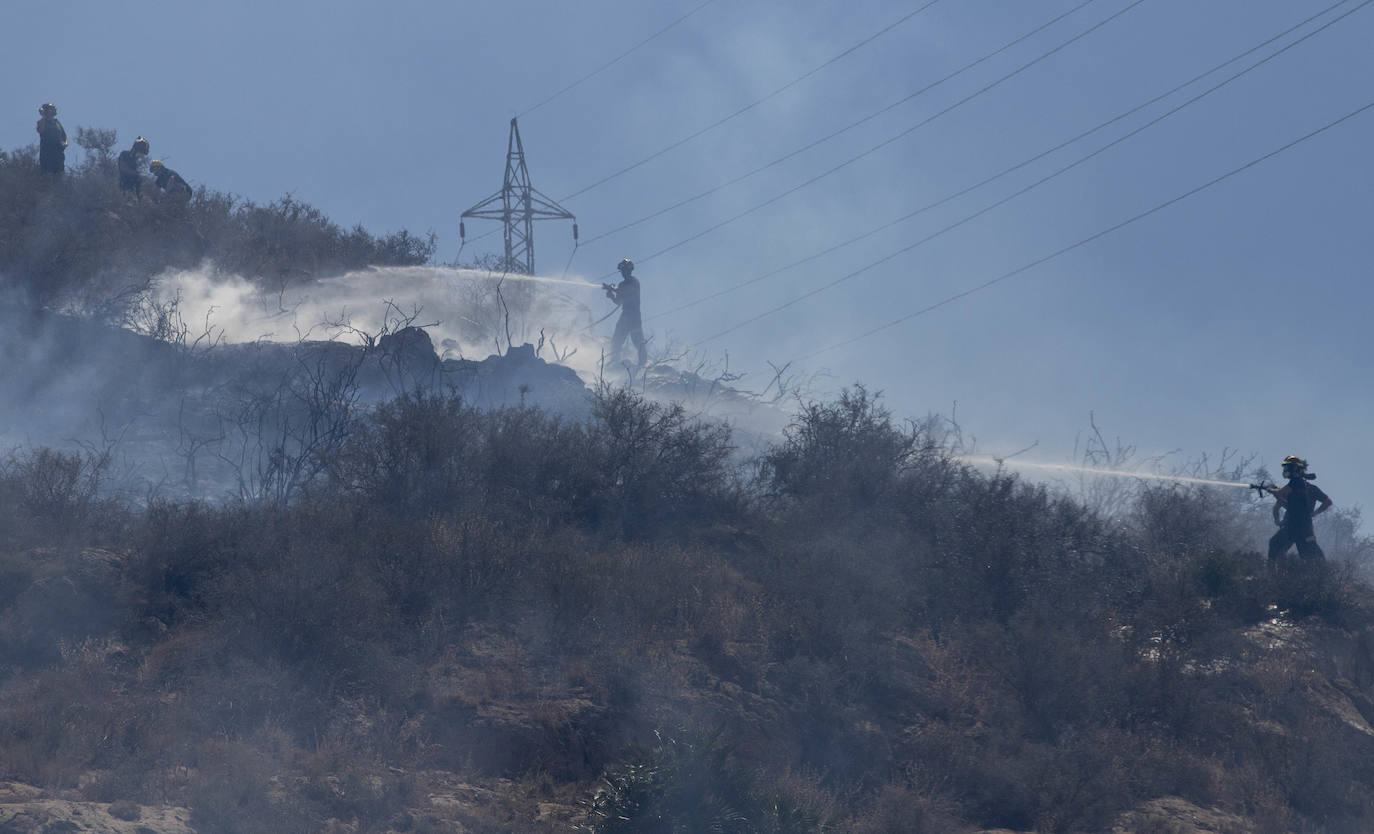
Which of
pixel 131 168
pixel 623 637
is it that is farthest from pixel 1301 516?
pixel 131 168

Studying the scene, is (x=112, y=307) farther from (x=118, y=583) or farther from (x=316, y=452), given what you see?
(x=118, y=583)

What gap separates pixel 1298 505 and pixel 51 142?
23181mm

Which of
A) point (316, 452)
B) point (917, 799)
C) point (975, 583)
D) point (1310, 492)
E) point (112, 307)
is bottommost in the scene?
point (917, 799)

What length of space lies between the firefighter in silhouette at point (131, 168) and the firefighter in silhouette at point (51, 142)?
3.81 feet

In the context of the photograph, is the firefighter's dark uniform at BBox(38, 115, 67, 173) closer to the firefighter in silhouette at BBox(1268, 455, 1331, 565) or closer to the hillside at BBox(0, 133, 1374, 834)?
the hillside at BBox(0, 133, 1374, 834)

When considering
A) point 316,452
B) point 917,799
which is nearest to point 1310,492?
point 917,799

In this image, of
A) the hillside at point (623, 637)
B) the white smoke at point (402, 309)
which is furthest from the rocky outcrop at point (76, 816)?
the white smoke at point (402, 309)

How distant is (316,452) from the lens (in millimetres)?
15047

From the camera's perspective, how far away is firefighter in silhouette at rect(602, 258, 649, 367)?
86.0 feet

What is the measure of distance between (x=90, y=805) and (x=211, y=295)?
16.0 m

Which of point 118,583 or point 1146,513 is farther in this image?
point 1146,513

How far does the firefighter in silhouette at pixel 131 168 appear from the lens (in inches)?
906

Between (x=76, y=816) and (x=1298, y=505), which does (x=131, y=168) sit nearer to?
(x=76, y=816)

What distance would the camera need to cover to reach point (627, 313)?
1058 inches
